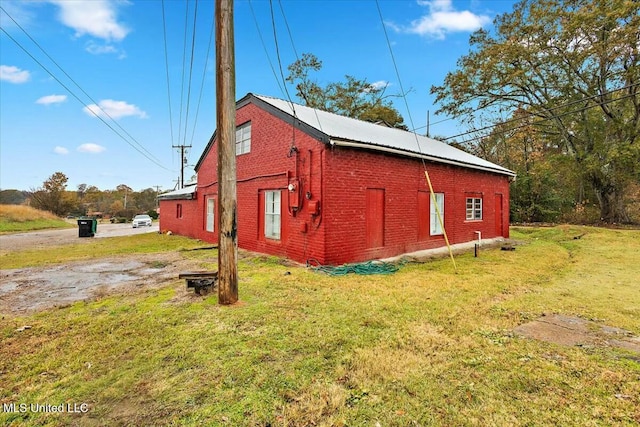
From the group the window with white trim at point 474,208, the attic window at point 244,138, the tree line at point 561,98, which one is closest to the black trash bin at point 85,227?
the attic window at point 244,138

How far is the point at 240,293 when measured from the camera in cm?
572

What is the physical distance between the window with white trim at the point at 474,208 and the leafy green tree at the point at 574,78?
299 inches

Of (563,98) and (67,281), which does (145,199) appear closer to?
(67,281)

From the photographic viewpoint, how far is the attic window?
38.4 feet

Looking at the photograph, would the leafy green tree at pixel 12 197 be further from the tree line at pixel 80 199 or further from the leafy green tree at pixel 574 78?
the leafy green tree at pixel 574 78

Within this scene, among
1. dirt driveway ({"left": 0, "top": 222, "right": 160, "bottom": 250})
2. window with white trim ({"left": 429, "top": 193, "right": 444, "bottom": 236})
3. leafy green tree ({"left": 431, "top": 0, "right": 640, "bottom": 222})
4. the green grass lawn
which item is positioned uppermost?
leafy green tree ({"left": 431, "top": 0, "right": 640, "bottom": 222})

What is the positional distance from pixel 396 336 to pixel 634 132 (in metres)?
24.1

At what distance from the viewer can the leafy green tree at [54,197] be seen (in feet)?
130

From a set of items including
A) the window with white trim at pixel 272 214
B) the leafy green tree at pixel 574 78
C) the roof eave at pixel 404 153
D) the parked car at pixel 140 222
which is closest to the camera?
the roof eave at pixel 404 153

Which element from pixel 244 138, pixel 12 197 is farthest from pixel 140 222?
pixel 12 197

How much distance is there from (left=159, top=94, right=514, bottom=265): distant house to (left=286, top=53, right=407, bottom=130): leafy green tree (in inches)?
674

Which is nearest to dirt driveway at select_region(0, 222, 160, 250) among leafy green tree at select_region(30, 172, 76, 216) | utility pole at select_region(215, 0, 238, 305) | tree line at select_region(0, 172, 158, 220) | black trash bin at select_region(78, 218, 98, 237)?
black trash bin at select_region(78, 218, 98, 237)

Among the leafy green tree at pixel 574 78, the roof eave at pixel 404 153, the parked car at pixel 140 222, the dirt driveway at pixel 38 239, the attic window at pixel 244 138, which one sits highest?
the leafy green tree at pixel 574 78

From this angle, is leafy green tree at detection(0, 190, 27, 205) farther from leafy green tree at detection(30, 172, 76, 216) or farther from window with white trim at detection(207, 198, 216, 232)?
window with white trim at detection(207, 198, 216, 232)
